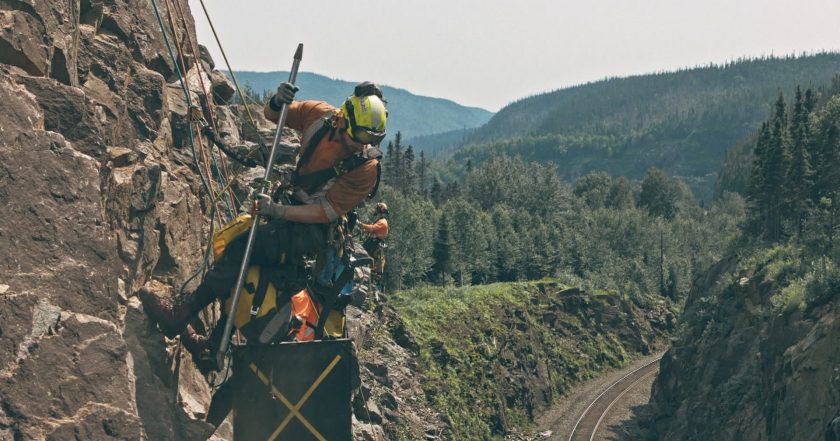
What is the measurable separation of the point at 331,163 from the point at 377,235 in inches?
421

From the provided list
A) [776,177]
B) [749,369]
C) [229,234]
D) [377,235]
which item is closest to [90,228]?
[229,234]

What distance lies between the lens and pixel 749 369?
42438mm

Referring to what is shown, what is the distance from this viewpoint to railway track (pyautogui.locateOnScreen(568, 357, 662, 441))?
51.3 meters

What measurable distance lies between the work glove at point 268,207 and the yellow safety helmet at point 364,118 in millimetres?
1473

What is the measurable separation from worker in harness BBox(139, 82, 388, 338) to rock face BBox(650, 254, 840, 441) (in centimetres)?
2059

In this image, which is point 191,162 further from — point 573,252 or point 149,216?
point 573,252

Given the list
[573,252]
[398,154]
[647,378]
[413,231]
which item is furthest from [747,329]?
[398,154]

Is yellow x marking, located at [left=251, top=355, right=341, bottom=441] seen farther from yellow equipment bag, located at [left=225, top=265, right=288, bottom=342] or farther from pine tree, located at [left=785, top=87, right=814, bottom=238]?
pine tree, located at [left=785, top=87, right=814, bottom=238]

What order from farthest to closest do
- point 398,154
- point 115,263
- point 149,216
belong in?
point 398,154
point 149,216
point 115,263

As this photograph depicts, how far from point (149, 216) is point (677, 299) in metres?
103

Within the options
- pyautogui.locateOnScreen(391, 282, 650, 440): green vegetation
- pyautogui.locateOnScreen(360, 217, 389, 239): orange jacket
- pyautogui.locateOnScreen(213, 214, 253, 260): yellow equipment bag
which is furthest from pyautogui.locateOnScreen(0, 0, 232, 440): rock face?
pyautogui.locateOnScreen(391, 282, 650, 440): green vegetation

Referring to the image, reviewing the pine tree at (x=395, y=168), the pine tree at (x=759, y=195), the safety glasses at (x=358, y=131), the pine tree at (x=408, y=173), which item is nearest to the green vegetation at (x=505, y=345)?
the pine tree at (x=759, y=195)

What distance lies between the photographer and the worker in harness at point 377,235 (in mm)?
21406

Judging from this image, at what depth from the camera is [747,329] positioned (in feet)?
151
